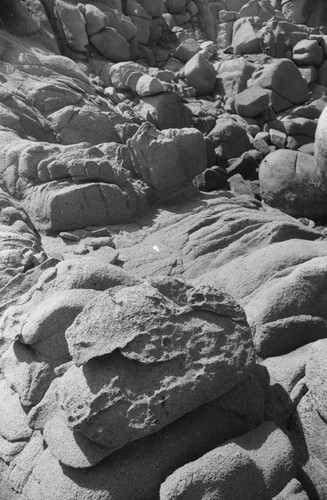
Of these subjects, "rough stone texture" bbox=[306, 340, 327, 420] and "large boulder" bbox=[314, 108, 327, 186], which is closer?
"rough stone texture" bbox=[306, 340, 327, 420]

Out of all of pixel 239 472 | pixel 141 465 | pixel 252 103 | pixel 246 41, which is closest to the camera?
pixel 239 472

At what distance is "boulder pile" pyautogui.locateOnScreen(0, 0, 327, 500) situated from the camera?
3186mm

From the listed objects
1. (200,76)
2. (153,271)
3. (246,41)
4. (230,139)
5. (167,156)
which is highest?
(167,156)

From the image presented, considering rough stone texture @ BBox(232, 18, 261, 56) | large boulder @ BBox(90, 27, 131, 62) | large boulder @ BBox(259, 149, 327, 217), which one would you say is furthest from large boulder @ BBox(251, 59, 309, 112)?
large boulder @ BBox(259, 149, 327, 217)

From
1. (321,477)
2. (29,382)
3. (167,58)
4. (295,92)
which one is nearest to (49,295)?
(29,382)

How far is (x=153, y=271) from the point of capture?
6309mm

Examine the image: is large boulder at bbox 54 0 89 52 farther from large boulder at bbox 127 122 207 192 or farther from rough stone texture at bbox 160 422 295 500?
rough stone texture at bbox 160 422 295 500

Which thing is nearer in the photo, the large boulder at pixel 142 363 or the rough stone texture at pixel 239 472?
the rough stone texture at pixel 239 472

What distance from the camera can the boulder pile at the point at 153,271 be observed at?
3186 millimetres

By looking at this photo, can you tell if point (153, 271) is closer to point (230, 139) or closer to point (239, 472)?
point (239, 472)

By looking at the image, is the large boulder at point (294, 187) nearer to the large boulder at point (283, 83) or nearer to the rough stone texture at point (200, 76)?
the large boulder at point (283, 83)

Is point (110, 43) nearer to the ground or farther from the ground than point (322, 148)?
nearer to the ground

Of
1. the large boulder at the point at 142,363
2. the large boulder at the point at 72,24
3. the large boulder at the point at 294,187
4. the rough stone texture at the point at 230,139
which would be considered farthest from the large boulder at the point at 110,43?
the large boulder at the point at 142,363

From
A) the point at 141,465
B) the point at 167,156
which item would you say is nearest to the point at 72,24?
the point at 167,156
